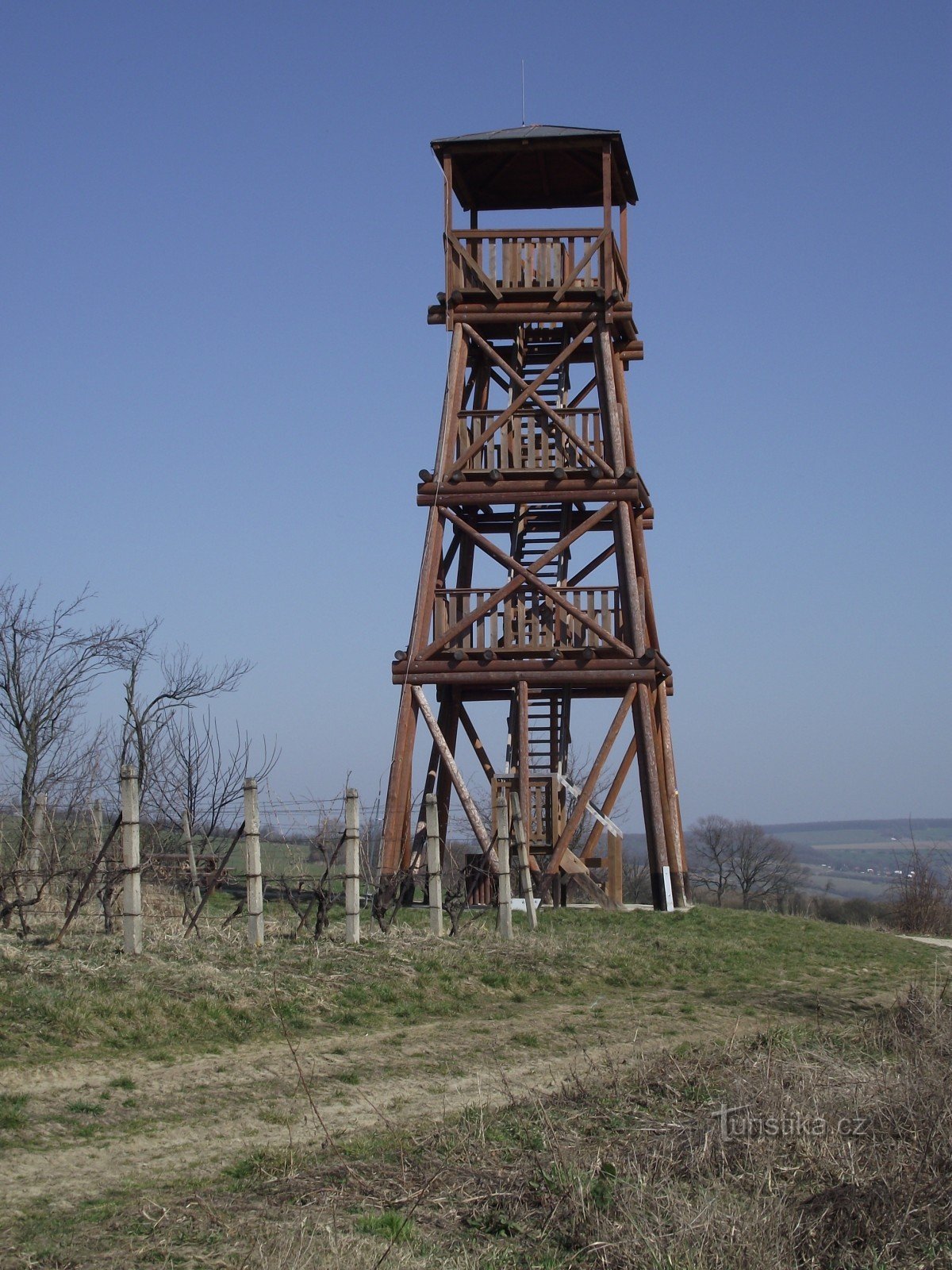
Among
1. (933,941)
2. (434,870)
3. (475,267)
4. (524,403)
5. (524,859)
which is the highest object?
(475,267)

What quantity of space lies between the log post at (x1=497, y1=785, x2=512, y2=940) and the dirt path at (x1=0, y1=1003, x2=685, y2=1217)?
17.1 ft

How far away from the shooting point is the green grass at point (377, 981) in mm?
11328

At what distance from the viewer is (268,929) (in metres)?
16.9

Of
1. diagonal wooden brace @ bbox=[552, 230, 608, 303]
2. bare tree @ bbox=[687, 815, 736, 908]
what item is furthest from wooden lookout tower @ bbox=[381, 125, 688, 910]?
bare tree @ bbox=[687, 815, 736, 908]

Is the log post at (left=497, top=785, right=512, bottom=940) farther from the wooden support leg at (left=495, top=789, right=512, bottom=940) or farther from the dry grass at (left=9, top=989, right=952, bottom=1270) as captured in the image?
the dry grass at (left=9, top=989, right=952, bottom=1270)

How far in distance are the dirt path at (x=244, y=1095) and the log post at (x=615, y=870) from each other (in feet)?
36.8

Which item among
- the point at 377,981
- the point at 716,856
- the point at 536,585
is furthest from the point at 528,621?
the point at 716,856

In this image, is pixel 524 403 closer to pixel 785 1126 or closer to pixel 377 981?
pixel 377 981

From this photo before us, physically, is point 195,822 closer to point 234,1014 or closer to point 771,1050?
point 234,1014

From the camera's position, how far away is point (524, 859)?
19375 millimetres

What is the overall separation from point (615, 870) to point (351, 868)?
9.21 meters

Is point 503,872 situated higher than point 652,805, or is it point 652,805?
point 652,805

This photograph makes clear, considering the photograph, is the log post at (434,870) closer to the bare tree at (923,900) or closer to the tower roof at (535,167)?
the tower roof at (535,167)

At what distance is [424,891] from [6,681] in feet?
33.7
